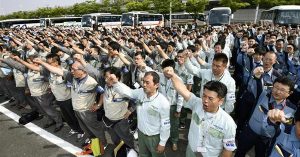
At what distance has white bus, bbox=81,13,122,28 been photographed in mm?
35125

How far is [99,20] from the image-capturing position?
3734 cm

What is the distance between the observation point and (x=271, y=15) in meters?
23.7

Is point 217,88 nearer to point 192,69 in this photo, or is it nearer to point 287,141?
point 287,141

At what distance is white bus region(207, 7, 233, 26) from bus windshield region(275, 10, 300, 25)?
4.98 meters

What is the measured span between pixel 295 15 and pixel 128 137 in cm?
2109

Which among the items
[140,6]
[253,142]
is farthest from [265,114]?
[140,6]

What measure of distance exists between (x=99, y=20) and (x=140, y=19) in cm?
569

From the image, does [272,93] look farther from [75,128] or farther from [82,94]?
[75,128]

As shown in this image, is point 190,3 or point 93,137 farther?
point 190,3

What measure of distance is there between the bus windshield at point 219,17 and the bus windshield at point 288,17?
5.05 m

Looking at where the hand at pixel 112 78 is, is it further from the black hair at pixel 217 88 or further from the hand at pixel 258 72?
the hand at pixel 258 72

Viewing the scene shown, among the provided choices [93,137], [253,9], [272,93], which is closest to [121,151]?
[93,137]

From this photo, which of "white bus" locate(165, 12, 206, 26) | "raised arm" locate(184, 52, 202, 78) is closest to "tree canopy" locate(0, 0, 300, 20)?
"white bus" locate(165, 12, 206, 26)

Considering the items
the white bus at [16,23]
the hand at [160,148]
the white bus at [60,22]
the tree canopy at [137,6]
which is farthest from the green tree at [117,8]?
the hand at [160,148]
